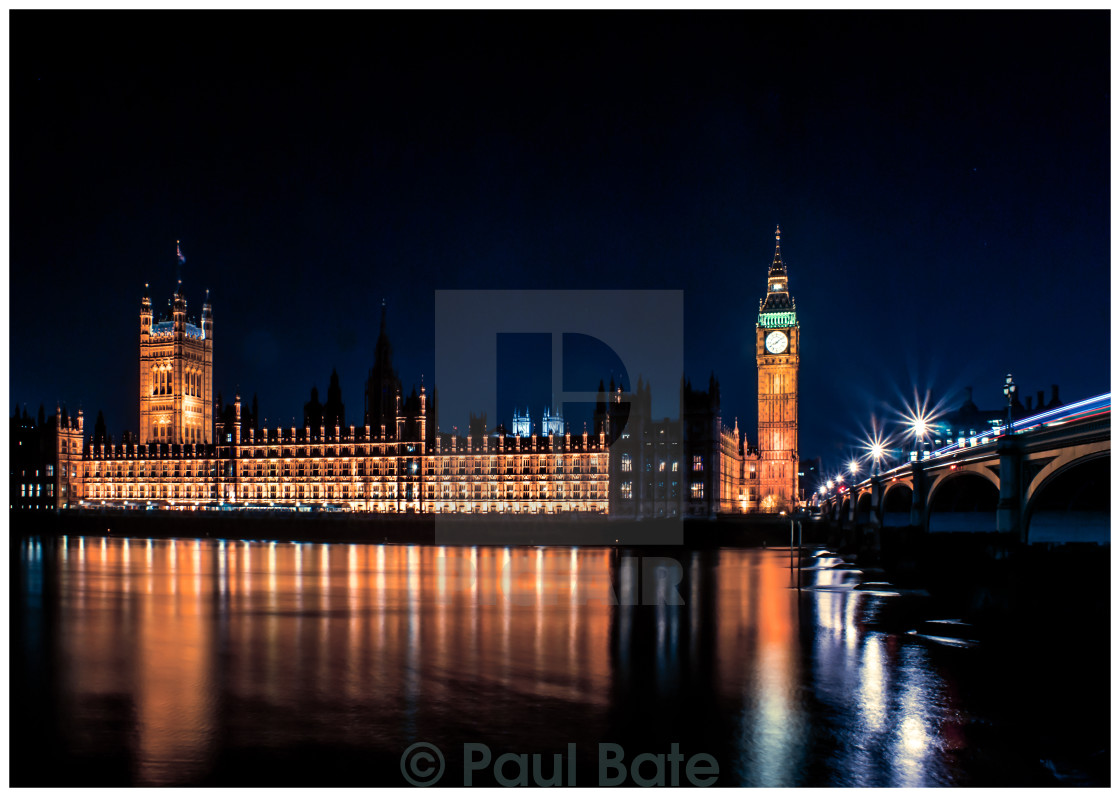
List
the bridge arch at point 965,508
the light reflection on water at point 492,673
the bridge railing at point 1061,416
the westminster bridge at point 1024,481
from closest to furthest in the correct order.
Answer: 1. the light reflection on water at point 492,673
2. the bridge railing at point 1061,416
3. the westminster bridge at point 1024,481
4. the bridge arch at point 965,508

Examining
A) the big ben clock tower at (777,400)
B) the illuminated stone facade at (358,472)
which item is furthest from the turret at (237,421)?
the big ben clock tower at (777,400)

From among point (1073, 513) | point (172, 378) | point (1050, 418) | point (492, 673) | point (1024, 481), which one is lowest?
point (492, 673)

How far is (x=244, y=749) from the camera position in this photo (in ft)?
54.0

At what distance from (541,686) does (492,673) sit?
1.99 metres

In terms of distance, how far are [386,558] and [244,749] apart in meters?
48.9

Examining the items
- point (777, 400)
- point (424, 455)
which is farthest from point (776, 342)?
point (424, 455)

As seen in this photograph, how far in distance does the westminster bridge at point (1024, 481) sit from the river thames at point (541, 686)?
16.5 ft

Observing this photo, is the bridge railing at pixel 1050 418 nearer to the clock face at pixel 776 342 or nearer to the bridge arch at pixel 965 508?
the bridge arch at pixel 965 508

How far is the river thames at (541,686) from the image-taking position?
15.7 metres

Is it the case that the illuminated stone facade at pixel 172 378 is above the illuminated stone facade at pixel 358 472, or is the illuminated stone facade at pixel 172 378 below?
above

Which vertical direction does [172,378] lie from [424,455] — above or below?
above

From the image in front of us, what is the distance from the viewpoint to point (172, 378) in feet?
441

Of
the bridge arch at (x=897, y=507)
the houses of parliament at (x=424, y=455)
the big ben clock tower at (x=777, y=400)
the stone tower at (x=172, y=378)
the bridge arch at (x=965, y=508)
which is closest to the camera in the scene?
the bridge arch at (x=965, y=508)

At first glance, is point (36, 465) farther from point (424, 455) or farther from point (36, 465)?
point (424, 455)
